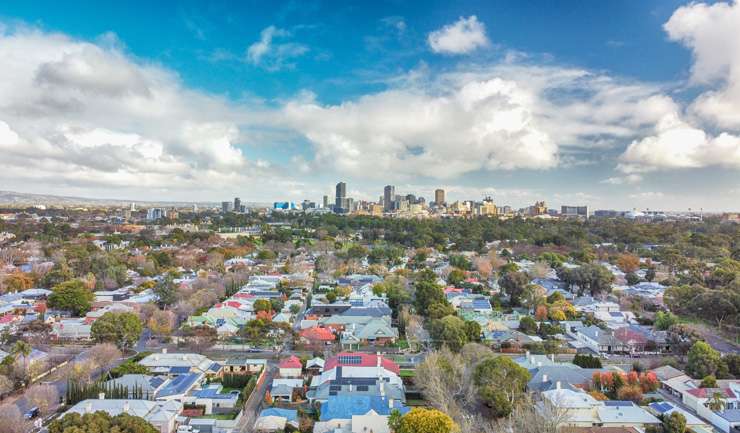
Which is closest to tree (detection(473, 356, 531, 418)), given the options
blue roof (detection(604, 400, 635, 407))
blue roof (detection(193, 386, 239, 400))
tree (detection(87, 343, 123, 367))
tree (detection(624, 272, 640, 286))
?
blue roof (detection(604, 400, 635, 407))

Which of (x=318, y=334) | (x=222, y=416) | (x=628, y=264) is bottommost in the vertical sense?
(x=222, y=416)

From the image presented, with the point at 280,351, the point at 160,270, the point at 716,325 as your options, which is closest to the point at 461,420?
the point at 280,351

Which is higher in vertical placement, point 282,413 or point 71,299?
point 71,299

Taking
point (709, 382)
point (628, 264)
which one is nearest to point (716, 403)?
point (709, 382)

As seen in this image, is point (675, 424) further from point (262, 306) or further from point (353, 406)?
point (262, 306)

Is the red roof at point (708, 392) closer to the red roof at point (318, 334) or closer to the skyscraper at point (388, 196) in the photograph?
the red roof at point (318, 334)

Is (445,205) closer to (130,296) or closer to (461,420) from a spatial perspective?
(130,296)

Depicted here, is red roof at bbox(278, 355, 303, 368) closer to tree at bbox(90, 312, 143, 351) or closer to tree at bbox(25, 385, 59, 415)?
tree at bbox(90, 312, 143, 351)

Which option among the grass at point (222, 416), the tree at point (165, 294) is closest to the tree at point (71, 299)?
the tree at point (165, 294)
